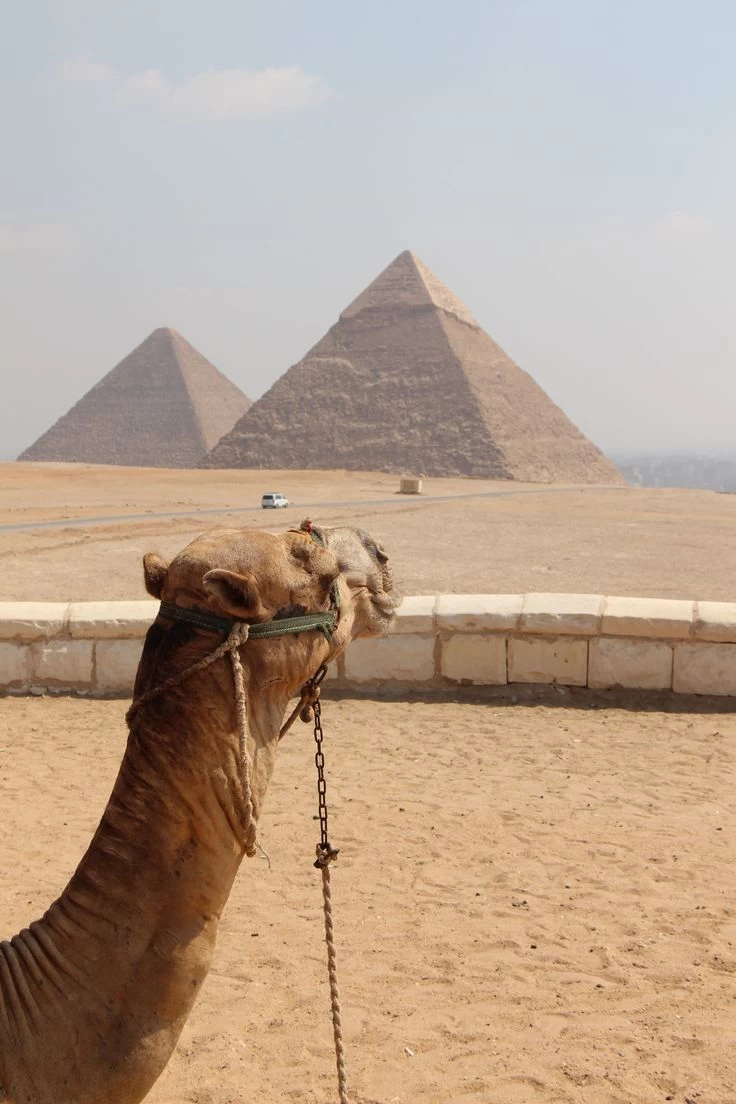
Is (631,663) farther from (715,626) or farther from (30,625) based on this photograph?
(30,625)

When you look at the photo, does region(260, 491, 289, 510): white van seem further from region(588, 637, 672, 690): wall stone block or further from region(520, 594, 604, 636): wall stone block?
region(588, 637, 672, 690): wall stone block

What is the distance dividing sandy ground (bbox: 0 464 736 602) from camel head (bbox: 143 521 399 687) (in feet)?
32.4

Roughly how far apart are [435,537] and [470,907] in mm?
16983

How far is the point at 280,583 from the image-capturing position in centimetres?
183

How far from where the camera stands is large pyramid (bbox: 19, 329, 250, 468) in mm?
139625

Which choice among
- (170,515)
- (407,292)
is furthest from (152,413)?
(170,515)

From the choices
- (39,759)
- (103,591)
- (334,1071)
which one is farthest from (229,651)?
(103,591)

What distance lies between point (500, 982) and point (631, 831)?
139 centimetres

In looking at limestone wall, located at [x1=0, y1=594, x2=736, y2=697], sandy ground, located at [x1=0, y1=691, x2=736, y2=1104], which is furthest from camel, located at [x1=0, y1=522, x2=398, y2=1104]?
limestone wall, located at [x1=0, y1=594, x2=736, y2=697]

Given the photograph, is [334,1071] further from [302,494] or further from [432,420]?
[432,420]

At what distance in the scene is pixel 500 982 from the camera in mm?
3408

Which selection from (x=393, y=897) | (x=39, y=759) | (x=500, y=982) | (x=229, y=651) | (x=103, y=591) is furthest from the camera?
(x=103, y=591)

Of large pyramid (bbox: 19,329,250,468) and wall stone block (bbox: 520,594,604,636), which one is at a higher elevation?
large pyramid (bbox: 19,329,250,468)

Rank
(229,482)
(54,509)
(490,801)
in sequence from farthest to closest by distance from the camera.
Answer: (229,482) < (54,509) < (490,801)
